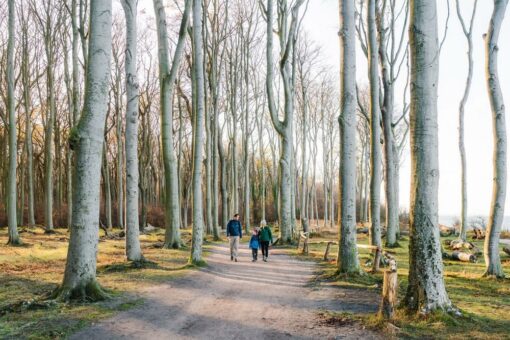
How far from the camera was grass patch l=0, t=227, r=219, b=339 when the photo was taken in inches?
243

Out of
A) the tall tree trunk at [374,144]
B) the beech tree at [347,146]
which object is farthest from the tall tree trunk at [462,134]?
the beech tree at [347,146]

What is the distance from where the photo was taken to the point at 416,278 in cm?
653

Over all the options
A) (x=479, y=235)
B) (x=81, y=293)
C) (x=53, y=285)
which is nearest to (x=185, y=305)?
(x=81, y=293)

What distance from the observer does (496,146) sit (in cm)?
1083

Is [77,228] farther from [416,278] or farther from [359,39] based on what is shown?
[359,39]

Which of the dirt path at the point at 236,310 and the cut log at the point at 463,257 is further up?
the dirt path at the point at 236,310

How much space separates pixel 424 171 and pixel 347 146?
423 centimetres

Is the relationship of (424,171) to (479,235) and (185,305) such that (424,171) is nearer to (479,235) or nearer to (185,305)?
(185,305)

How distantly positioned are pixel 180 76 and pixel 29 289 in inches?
812

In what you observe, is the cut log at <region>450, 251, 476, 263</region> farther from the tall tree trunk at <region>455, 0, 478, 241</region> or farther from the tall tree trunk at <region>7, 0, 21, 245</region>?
the tall tree trunk at <region>7, 0, 21, 245</region>

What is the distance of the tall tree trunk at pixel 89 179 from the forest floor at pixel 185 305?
45cm

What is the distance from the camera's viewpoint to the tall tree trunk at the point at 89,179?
7.73 meters

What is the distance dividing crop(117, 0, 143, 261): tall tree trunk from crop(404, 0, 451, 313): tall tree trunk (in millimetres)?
8368

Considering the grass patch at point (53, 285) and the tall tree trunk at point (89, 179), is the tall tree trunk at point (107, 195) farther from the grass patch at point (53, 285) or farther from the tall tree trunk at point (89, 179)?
the tall tree trunk at point (89, 179)
